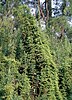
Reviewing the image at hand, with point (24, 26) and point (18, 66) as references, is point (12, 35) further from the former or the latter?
point (18, 66)

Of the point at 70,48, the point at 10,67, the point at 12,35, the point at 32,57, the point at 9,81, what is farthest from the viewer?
the point at 70,48

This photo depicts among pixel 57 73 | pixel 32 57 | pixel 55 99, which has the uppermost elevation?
pixel 32 57

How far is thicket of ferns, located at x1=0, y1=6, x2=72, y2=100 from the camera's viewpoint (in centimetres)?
491

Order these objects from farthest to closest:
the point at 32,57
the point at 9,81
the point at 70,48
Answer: the point at 70,48, the point at 32,57, the point at 9,81

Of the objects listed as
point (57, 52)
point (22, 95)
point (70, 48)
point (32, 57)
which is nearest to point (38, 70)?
point (32, 57)

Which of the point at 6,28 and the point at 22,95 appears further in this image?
the point at 6,28

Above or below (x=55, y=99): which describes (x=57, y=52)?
above

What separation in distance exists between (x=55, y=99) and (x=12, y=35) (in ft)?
5.16

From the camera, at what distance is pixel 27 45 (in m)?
5.39

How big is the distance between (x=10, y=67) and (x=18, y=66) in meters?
0.22

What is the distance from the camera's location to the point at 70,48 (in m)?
6.80

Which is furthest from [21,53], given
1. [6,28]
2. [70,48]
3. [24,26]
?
[70,48]

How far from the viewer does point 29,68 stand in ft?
17.1

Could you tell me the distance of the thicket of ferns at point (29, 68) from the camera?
491cm
